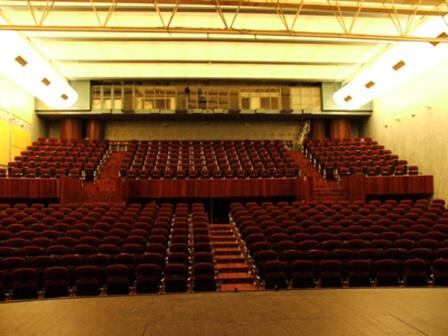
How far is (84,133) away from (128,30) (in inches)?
324

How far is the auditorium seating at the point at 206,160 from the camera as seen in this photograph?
10969 mm

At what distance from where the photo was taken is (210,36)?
1149cm

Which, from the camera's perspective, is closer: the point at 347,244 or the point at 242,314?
the point at 242,314

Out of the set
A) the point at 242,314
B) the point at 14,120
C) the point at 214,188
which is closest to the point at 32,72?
the point at 14,120

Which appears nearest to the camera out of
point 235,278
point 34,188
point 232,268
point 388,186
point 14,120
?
point 235,278

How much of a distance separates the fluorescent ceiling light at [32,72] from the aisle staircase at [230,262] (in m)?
5.77

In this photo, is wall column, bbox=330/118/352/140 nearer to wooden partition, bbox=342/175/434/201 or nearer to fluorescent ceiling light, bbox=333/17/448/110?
fluorescent ceiling light, bbox=333/17/448/110

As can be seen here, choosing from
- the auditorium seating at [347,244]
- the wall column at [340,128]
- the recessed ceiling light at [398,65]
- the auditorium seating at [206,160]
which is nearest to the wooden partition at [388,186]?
the auditorium seating at [206,160]

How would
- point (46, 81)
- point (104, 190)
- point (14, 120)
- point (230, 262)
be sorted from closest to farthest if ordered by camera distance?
point (230, 262)
point (104, 190)
point (46, 81)
point (14, 120)

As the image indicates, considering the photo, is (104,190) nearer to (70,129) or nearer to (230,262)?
(230,262)

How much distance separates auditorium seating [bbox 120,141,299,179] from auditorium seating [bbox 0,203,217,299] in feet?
8.60

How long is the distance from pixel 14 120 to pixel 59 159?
1.74m

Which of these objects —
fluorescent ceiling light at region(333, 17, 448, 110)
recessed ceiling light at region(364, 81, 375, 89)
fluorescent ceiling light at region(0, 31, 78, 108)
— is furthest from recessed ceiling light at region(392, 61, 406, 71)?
fluorescent ceiling light at region(0, 31, 78, 108)

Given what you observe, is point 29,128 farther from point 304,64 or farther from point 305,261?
point 305,261
